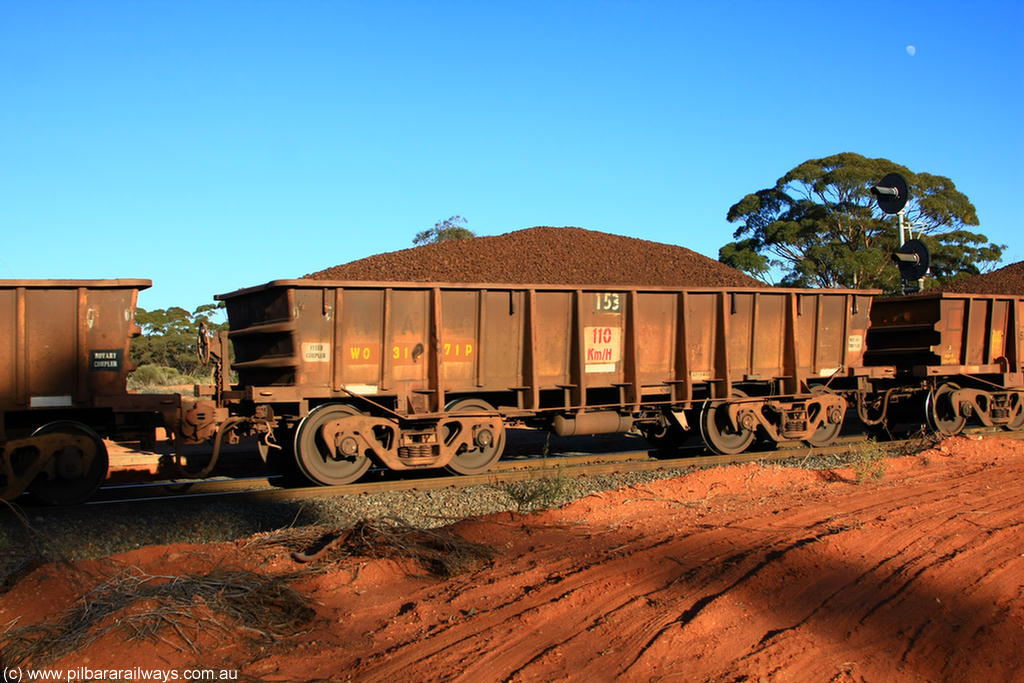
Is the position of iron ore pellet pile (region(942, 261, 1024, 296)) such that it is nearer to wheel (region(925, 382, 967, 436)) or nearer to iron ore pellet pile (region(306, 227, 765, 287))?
iron ore pellet pile (region(306, 227, 765, 287))

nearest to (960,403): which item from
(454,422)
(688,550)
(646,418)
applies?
(646,418)

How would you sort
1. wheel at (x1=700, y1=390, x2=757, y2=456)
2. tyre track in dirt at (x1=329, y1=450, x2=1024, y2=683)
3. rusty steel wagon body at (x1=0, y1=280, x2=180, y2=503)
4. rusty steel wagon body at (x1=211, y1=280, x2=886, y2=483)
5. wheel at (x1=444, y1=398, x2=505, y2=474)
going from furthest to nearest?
wheel at (x1=700, y1=390, x2=757, y2=456)
wheel at (x1=444, y1=398, x2=505, y2=474)
rusty steel wagon body at (x1=211, y1=280, x2=886, y2=483)
rusty steel wagon body at (x1=0, y1=280, x2=180, y2=503)
tyre track in dirt at (x1=329, y1=450, x2=1024, y2=683)

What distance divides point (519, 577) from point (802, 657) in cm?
196

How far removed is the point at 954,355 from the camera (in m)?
15.4

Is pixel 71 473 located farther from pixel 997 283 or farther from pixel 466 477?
pixel 997 283

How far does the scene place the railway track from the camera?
9641 millimetres

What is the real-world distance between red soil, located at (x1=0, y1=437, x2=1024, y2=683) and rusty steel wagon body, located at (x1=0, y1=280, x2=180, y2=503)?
3702mm

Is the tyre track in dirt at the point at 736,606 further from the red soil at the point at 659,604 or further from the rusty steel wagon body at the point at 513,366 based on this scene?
the rusty steel wagon body at the point at 513,366

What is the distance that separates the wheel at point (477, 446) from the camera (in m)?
11.1

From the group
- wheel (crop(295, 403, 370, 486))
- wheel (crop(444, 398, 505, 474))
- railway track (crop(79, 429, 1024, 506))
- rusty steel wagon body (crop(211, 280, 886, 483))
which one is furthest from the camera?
wheel (crop(444, 398, 505, 474))

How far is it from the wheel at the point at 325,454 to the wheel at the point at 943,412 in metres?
11.0

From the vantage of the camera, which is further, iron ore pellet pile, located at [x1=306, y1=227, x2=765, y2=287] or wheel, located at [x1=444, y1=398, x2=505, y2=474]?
iron ore pellet pile, located at [x1=306, y1=227, x2=765, y2=287]

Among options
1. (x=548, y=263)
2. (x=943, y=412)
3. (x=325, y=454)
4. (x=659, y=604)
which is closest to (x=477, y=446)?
(x=325, y=454)

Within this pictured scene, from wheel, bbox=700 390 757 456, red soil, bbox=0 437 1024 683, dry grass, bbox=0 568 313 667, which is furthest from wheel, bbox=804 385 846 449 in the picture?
dry grass, bbox=0 568 313 667
